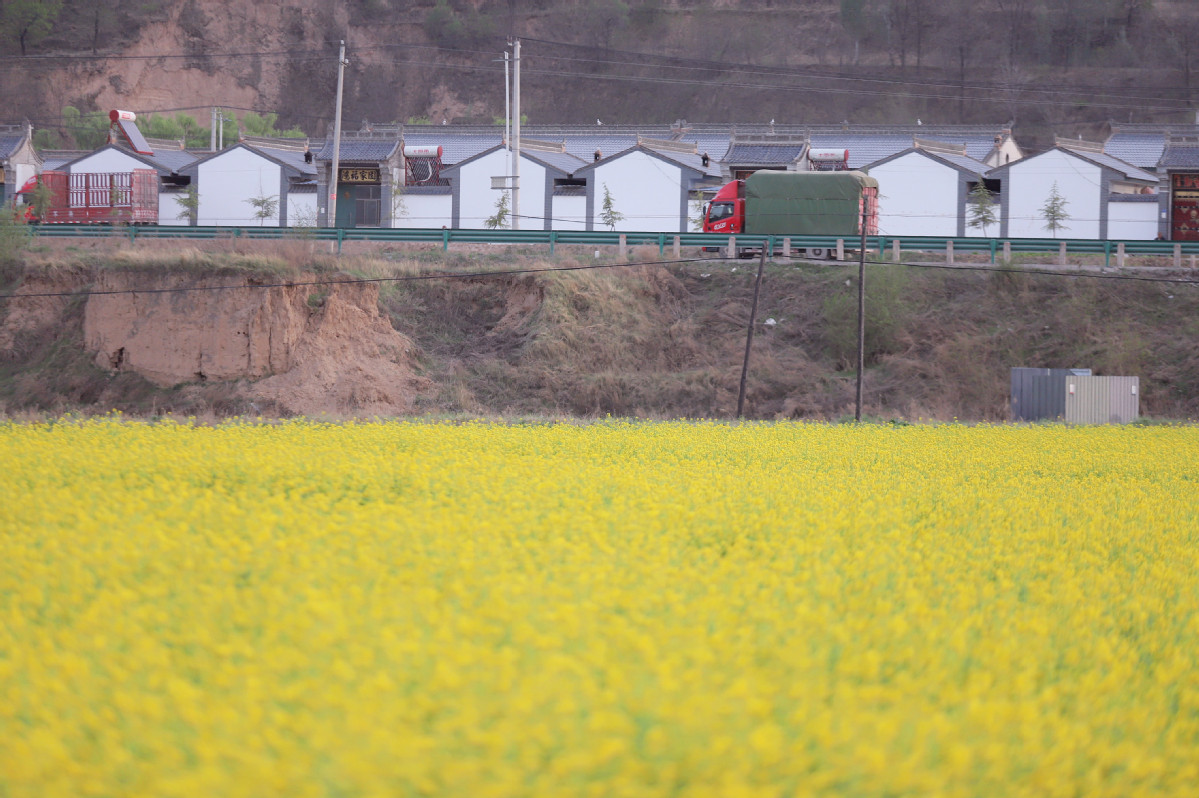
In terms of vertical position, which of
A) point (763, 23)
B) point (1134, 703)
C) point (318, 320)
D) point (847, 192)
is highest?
point (763, 23)

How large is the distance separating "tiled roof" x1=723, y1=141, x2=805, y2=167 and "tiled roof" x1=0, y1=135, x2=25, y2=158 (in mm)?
41701

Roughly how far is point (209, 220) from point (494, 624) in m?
55.2

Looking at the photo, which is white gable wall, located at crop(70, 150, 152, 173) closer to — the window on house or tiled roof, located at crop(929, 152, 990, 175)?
the window on house

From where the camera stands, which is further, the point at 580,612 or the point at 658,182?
the point at 658,182

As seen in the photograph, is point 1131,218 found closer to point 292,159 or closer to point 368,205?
point 368,205

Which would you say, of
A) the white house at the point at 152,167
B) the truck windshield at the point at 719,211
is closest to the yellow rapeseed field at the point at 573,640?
the truck windshield at the point at 719,211

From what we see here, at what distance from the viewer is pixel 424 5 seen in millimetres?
116812

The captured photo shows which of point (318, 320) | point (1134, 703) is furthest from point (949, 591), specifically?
point (318, 320)

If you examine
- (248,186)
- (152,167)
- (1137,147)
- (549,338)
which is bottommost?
(549,338)

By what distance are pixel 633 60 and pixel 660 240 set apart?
8035 cm

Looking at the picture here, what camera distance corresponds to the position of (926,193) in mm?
53219

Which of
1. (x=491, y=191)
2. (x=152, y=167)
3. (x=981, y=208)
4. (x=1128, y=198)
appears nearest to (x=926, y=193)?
(x=981, y=208)

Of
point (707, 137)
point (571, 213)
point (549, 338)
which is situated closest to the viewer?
point (549, 338)

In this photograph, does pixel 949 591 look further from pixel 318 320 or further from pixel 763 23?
pixel 763 23
